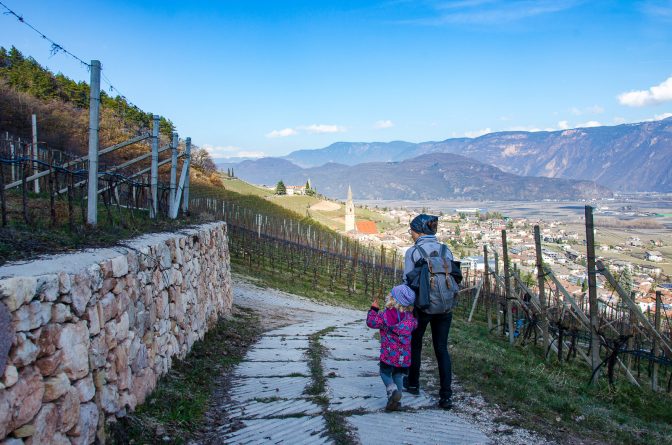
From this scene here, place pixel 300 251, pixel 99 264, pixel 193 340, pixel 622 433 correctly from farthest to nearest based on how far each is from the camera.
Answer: pixel 300 251 < pixel 193 340 < pixel 622 433 < pixel 99 264

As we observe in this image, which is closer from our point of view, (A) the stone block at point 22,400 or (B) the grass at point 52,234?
(A) the stone block at point 22,400

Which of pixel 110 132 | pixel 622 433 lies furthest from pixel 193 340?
pixel 110 132

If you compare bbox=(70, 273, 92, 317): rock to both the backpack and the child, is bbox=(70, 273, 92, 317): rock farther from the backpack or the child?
the backpack

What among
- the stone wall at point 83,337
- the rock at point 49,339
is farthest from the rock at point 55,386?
the rock at point 49,339

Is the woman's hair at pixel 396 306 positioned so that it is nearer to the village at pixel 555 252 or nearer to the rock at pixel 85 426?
the rock at pixel 85 426

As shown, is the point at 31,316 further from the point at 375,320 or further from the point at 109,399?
the point at 375,320

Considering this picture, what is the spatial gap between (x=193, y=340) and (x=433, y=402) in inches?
158

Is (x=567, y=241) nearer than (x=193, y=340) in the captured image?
No

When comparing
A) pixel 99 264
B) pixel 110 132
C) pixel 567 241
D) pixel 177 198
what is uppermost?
pixel 110 132

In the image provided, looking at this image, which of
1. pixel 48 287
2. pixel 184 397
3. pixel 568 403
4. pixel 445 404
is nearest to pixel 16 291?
pixel 48 287

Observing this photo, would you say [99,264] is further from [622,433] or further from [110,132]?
[110,132]

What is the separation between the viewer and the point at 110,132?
32.4 meters

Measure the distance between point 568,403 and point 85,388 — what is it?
16.1ft

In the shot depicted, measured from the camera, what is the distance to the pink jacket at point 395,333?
5.29 m
